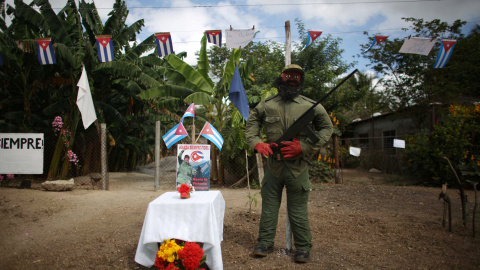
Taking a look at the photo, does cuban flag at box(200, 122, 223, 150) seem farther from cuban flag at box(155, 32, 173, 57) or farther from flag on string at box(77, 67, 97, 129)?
cuban flag at box(155, 32, 173, 57)

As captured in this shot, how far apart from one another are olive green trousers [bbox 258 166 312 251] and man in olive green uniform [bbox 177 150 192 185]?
2385mm

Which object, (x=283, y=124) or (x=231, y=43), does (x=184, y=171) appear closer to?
(x=283, y=124)

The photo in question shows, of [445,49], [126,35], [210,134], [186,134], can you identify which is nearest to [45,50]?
[126,35]

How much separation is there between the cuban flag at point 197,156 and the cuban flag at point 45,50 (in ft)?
17.2

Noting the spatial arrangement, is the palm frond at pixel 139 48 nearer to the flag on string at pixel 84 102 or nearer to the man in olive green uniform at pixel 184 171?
the flag on string at pixel 84 102

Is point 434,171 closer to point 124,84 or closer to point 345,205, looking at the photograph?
point 345,205

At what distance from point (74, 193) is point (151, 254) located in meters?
5.39

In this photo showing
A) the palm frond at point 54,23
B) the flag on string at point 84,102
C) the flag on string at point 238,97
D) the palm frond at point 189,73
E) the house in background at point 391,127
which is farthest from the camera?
the house in background at point 391,127

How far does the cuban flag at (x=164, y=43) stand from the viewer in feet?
27.1

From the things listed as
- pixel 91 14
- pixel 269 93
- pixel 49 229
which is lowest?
pixel 49 229

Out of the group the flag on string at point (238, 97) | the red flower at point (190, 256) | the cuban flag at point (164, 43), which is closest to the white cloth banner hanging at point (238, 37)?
the cuban flag at point (164, 43)

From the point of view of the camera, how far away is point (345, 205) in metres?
6.54

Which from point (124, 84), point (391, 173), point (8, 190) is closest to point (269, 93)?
point (124, 84)

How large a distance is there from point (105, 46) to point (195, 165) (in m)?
4.68
